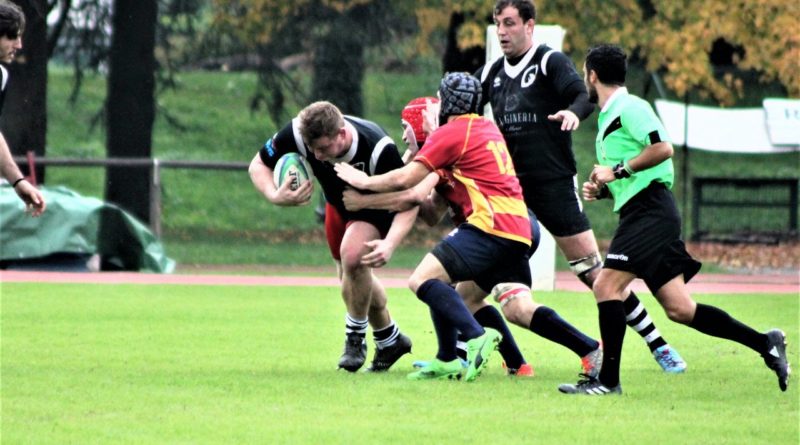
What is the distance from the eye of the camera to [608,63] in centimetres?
802

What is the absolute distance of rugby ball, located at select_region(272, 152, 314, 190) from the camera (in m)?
8.27

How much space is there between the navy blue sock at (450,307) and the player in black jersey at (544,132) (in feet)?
4.61

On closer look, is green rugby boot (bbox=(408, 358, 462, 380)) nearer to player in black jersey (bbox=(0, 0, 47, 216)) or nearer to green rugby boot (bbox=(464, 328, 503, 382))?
green rugby boot (bbox=(464, 328, 503, 382))

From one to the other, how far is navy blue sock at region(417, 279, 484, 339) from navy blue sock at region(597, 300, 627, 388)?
2.26 ft

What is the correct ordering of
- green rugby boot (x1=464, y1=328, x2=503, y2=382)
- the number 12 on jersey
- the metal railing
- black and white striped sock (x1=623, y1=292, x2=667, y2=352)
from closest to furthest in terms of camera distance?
green rugby boot (x1=464, y1=328, x2=503, y2=382)
the number 12 on jersey
black and white striped sock (x1=623, y1=292, x2=667, y2=352)
the metal railing

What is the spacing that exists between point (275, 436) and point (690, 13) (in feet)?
53.5

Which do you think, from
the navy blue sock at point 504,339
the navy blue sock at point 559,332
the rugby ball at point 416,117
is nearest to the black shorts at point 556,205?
the navy blue sock at point 504,339

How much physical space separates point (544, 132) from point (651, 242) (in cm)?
174

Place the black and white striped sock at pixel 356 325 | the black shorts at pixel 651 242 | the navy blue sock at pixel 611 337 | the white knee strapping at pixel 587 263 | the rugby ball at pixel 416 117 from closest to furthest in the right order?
1. the navy blue sock at pixel 611 337
2. the black shorts at pixel 651 242
3. the rugby ball at pixel 416 117
4. the black and white striped sock at pixel 356 325
5. the white knee strapping at pixel 587 263

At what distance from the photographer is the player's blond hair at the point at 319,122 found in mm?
8133

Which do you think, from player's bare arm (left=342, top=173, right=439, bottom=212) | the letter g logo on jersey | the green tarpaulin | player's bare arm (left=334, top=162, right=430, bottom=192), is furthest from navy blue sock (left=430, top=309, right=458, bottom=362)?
the green tarpaulin

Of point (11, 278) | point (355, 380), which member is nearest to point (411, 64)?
point (11, 278)

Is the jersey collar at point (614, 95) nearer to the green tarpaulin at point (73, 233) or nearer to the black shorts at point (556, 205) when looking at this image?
the black shorts at point (556, 205)

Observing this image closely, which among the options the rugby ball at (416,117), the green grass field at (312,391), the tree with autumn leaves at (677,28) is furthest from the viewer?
the tree with autumn leaves at (677,28)
